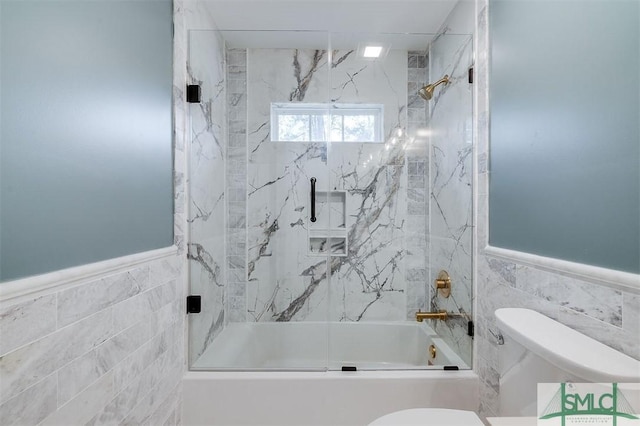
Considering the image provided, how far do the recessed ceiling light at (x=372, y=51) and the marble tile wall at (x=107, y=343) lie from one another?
1173mm

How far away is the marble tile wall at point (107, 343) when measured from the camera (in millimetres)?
757

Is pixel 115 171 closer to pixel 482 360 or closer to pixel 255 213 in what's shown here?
pixel 255 213

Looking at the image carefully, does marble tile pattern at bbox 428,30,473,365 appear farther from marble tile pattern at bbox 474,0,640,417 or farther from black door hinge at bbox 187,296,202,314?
black door hinge at bbox 187,296,202,314

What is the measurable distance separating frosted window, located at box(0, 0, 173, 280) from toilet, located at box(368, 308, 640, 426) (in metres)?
1.13

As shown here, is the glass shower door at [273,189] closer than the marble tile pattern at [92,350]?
No

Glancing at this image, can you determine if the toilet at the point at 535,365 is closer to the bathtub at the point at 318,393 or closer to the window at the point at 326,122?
the bathtub at the point at 318,393

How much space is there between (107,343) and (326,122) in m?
1.74

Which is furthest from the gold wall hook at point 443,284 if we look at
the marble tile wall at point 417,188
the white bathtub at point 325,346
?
the white bathtub at point 325,346

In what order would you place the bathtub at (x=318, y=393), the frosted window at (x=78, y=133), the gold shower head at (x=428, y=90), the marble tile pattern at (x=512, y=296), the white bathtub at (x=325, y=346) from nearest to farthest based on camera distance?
the frosted window at (x=78, y=133), the marble tile pattern at (x=512, y=296), the bathtub at (x=318, y=393), the white bathtub at (x=325, y=346), the gold shower head at (x=428, y=90)

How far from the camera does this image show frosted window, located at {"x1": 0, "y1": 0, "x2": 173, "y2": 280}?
730 millimetres

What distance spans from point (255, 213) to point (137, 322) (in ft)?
3.78

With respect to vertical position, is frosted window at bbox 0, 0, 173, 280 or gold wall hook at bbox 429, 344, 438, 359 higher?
frosted window at bbox 0, 0, 173, 280

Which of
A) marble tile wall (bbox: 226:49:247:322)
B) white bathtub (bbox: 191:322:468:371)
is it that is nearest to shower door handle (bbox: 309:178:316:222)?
marble tile wall (bbox: 226:49:247:322)

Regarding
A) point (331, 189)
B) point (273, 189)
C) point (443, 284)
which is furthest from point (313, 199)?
point (443, 284)
